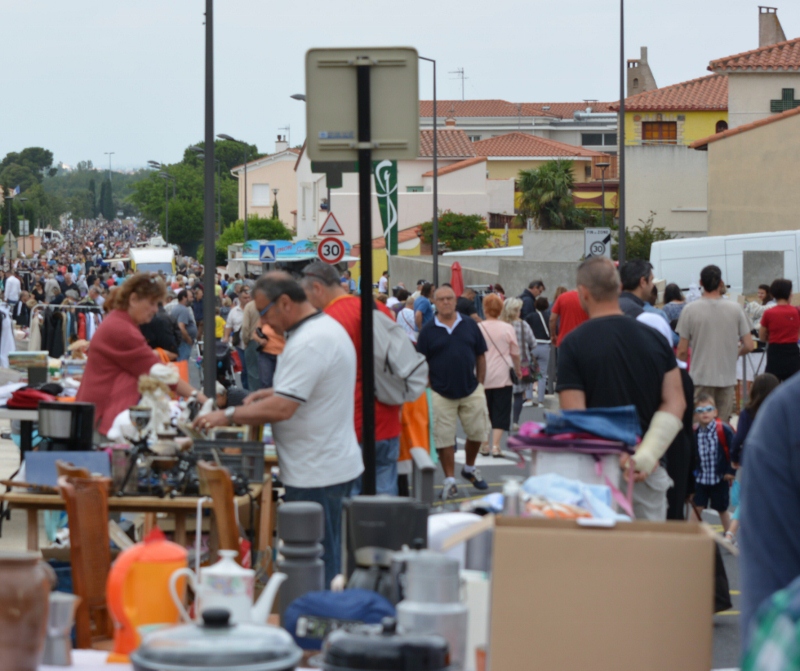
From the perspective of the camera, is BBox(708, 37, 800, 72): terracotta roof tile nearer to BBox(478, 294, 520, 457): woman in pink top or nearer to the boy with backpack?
BBox(478, 294, 520, 457): woman in pink top

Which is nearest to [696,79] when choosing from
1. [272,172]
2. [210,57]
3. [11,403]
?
[272,172]

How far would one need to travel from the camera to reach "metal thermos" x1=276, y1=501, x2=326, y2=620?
13.4ft

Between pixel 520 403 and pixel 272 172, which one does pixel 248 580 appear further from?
pixel 272 172

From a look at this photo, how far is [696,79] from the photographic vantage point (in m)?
76.0

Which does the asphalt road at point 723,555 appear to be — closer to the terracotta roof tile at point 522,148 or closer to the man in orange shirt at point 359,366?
the man in orange shirt at point 359,366

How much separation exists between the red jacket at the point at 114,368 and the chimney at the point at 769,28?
229 ft

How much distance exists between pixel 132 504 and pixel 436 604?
348 cm

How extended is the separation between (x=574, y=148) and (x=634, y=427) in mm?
85958

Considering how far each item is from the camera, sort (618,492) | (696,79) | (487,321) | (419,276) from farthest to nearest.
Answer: (696,79) → (419,276) → (487,321) → (618,492)

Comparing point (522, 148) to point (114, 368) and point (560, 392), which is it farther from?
point (560, 392)

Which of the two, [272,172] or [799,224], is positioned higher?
[272,172]

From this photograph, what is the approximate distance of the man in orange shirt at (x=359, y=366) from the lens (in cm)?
752

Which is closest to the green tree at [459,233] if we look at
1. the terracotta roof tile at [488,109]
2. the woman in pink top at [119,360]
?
the terracotta roof tile at [488,109]

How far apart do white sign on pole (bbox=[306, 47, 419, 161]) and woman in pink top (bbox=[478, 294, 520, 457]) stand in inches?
296
